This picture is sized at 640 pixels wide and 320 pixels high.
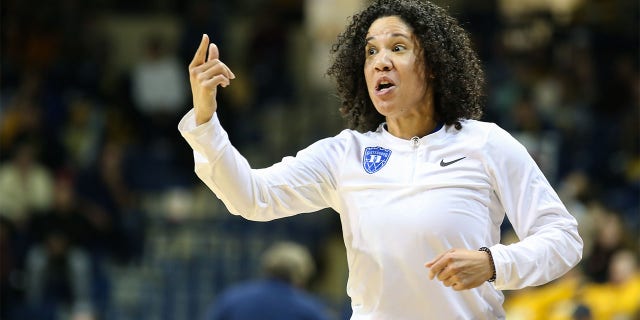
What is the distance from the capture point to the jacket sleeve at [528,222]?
136 inches

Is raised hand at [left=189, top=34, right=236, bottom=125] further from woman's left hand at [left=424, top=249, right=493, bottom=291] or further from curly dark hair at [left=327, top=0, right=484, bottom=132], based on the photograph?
woman's left hand at [left=424, top=249, right=493, bottom=291]

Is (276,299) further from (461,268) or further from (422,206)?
(461,268)

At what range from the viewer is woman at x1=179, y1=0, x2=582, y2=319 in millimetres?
3510

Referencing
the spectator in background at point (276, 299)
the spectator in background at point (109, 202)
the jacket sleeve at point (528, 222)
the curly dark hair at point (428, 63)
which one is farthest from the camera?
the spectator in background at point (109, 202)

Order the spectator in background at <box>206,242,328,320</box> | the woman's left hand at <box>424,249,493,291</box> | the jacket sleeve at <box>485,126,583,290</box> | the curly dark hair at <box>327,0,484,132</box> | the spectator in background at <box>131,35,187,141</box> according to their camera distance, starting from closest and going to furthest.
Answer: the woman's left hand at <box>424,249,493,291</box> < the jacket sleeve at <box>485,126,583,290</box> < the curly dark hair at <box>327,0,484,132</box> < the spectator in background at <box>206,242,328,320</box> < the spectator in background at <box>131,35,187,141</box>

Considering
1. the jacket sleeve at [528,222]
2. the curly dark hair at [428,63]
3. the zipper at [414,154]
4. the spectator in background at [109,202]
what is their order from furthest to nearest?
the spectator in background at [109,202], the curly dark hair at [428,63], the zipper at [414,154], the jacket sleeve at [528,222]

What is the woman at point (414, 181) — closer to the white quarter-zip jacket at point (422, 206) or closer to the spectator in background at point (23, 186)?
the white quarter-zip jacket at point (422, 206)

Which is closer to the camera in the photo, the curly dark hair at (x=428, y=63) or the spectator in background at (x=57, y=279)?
the curly dark hair at (x=428, y=63)

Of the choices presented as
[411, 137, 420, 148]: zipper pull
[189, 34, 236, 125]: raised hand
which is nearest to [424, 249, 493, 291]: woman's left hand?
[411, 137, 420, 148]: zipper pull

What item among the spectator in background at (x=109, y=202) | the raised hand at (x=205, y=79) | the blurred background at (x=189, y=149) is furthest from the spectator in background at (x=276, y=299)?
the spectator in background at (x=109, y=202)

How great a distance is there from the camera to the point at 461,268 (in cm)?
329

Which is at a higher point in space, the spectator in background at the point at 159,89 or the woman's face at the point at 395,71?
the woman's face at the point at 395,71

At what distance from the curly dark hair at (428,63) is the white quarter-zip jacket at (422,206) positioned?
11 centimetres

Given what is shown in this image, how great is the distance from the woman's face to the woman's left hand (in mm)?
628
